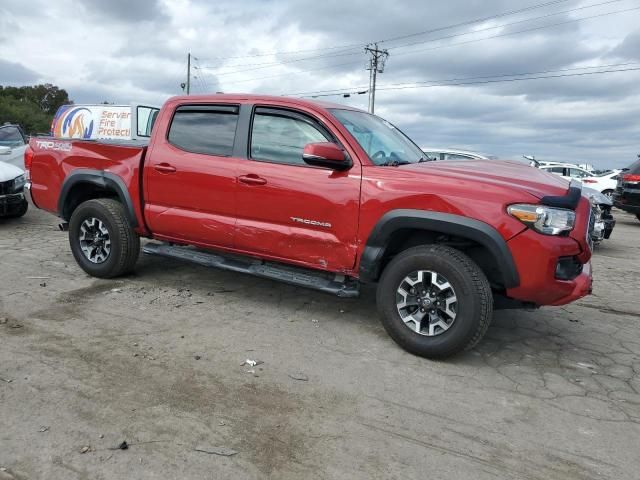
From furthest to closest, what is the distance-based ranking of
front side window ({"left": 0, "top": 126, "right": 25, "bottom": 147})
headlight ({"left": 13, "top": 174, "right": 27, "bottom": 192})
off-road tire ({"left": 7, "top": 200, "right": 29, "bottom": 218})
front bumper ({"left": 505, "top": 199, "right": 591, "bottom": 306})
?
1. front side window ({"left": 0, "top": 126, "right": 25, "bottom": 147})
2. off-road tire ({"left": 7, "top": 200, "right": 29, "bottom": 218})
3. headlight ({"left": 13, "top": 174, "right": 27, "bottom": 192})
4. front bumper ({"left": 505, "top": 199, "right": 591, "bottom": 306})

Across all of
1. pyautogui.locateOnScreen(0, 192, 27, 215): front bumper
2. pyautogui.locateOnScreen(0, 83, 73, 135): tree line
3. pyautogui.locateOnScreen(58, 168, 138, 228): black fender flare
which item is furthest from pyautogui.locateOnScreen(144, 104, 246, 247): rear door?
pyautogui.locateOnScreen(0, 83, 73, 135): tree line

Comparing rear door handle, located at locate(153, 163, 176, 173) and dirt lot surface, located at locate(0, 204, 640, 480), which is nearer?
dirt lot surface, located at locate(0, 204, 640, 480)

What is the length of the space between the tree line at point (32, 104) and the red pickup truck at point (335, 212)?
254ft

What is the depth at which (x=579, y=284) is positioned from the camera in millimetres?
3668

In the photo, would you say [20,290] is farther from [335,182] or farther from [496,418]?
[496,418]

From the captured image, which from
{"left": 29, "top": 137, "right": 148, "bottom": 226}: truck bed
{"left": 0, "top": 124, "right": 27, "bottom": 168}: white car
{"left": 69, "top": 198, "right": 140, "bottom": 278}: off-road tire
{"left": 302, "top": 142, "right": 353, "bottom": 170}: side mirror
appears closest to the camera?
{"left": 302, "top": 142, "right": 353, "bottom": 170}: side mirror

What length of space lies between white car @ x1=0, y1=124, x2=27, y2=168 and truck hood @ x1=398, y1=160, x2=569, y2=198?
9951 mm

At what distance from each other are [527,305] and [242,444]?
2332 mm

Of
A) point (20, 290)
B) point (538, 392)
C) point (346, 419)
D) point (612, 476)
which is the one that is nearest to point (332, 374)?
point (346, 419)

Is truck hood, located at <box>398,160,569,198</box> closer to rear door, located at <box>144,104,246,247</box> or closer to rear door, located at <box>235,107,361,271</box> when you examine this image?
rear door, located at <box>235,107,361,271</box>

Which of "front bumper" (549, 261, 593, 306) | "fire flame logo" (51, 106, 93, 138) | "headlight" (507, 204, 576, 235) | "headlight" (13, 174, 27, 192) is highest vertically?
"fire flame logo" (51, 106, 93, 138)

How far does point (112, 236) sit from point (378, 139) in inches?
111

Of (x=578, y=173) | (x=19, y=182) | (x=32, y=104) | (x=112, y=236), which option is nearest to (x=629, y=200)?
(x=578, y=173)

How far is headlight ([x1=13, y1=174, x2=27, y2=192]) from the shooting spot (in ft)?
27.5
